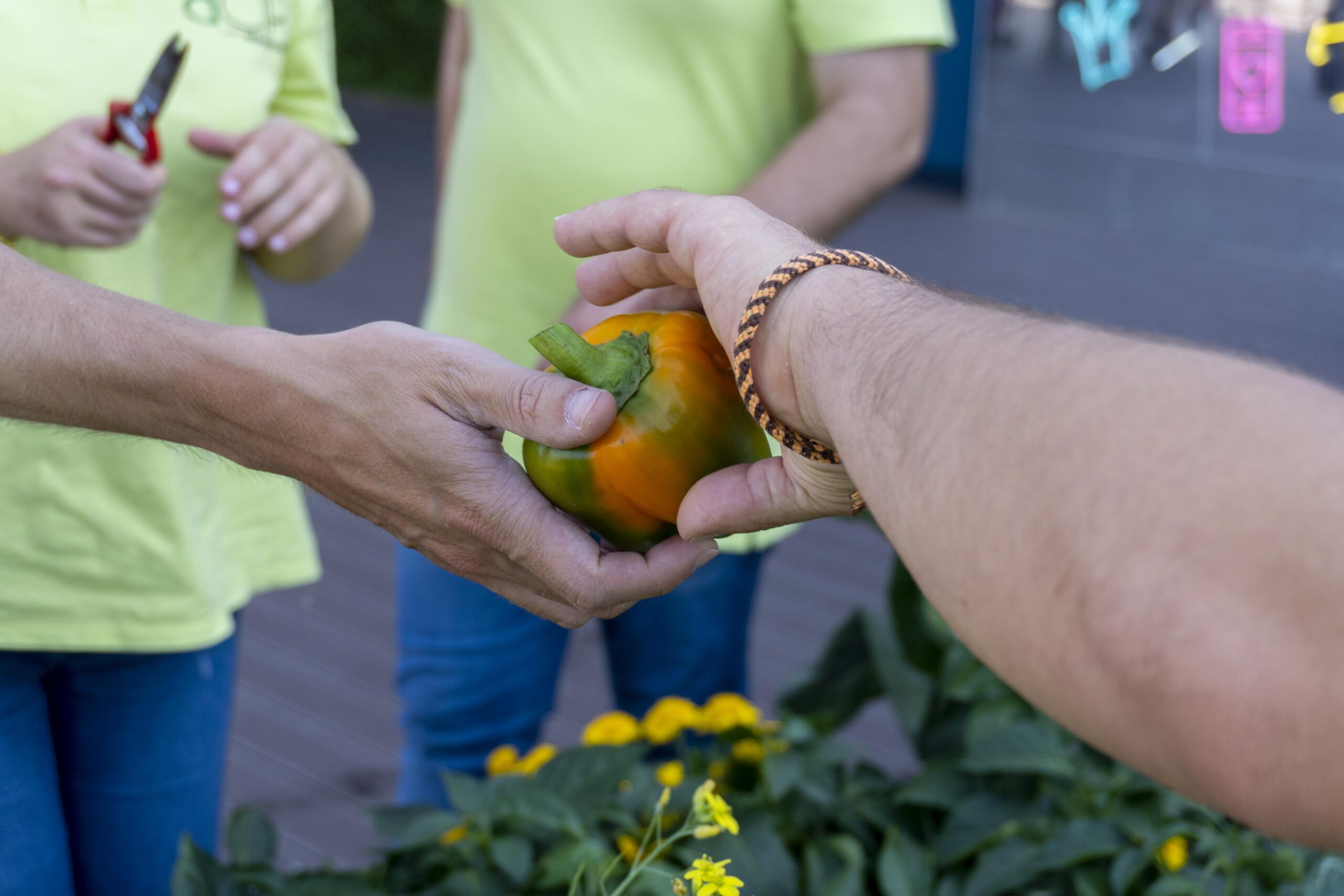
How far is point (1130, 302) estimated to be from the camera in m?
5.69

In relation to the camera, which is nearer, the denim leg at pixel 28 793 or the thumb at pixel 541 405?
the thumb at pixel 541 405

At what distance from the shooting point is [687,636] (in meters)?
1.91

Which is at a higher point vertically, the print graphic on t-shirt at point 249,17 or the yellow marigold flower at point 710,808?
the print graphic on t-shirt at point 249,17

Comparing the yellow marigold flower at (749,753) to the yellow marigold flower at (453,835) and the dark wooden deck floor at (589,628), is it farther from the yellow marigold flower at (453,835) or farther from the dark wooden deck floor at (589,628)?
the dark wooden deck floor at (589,628)

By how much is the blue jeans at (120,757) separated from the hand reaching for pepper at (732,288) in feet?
2.50

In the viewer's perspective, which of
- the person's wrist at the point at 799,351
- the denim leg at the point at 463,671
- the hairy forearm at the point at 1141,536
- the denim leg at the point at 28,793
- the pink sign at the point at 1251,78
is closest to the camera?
the hairy forearm at the point at 1141,536

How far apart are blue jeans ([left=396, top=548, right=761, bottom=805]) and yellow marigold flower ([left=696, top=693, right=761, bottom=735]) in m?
0.24

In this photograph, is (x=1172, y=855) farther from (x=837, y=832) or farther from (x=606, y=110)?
(x=606, y=110)

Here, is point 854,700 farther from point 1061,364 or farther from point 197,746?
point 1061,364

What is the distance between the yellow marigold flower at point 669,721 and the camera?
162cm

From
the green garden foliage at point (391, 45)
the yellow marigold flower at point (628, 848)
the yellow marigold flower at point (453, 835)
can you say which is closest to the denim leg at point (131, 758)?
the yellow marigold flower at point (453, 835)

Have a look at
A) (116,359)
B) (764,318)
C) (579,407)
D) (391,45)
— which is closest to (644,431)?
(579,407)

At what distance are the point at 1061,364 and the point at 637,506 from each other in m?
0.48

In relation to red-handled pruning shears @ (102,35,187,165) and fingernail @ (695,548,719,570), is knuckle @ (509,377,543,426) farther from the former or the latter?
red-handled pruning shears @ (102,35,187,165)
